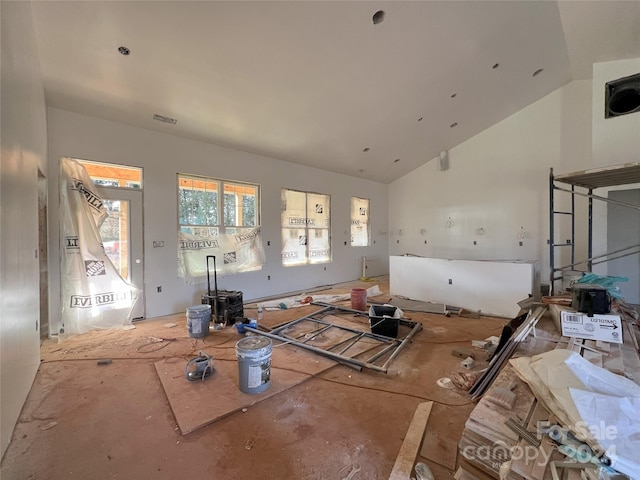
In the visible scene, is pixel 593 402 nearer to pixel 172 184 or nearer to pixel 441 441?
pixel 441 441

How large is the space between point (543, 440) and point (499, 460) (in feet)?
0.78

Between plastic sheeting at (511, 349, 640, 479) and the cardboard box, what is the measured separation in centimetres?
77

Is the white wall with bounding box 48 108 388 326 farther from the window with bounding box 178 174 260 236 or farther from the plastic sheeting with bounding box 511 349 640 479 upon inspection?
the plastic sheeting with bounding box 511 349 640 479

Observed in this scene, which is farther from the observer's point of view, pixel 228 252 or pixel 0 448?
pixel 228 252

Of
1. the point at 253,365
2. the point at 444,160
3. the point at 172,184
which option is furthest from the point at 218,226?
the point at 444,160

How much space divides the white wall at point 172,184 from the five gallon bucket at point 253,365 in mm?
2986

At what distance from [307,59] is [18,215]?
341 centimetres

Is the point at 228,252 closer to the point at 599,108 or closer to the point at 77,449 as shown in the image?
the point at 77,449

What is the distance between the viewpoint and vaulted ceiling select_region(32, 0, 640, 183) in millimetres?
2789

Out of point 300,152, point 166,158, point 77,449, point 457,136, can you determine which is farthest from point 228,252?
point 457,136

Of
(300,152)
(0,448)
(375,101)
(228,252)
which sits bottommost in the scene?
(0,448)

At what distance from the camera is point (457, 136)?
22.9 ft

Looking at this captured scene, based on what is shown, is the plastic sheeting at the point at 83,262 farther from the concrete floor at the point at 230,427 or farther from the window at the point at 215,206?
the window at the point at 215,206

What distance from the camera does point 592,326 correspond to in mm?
2293
